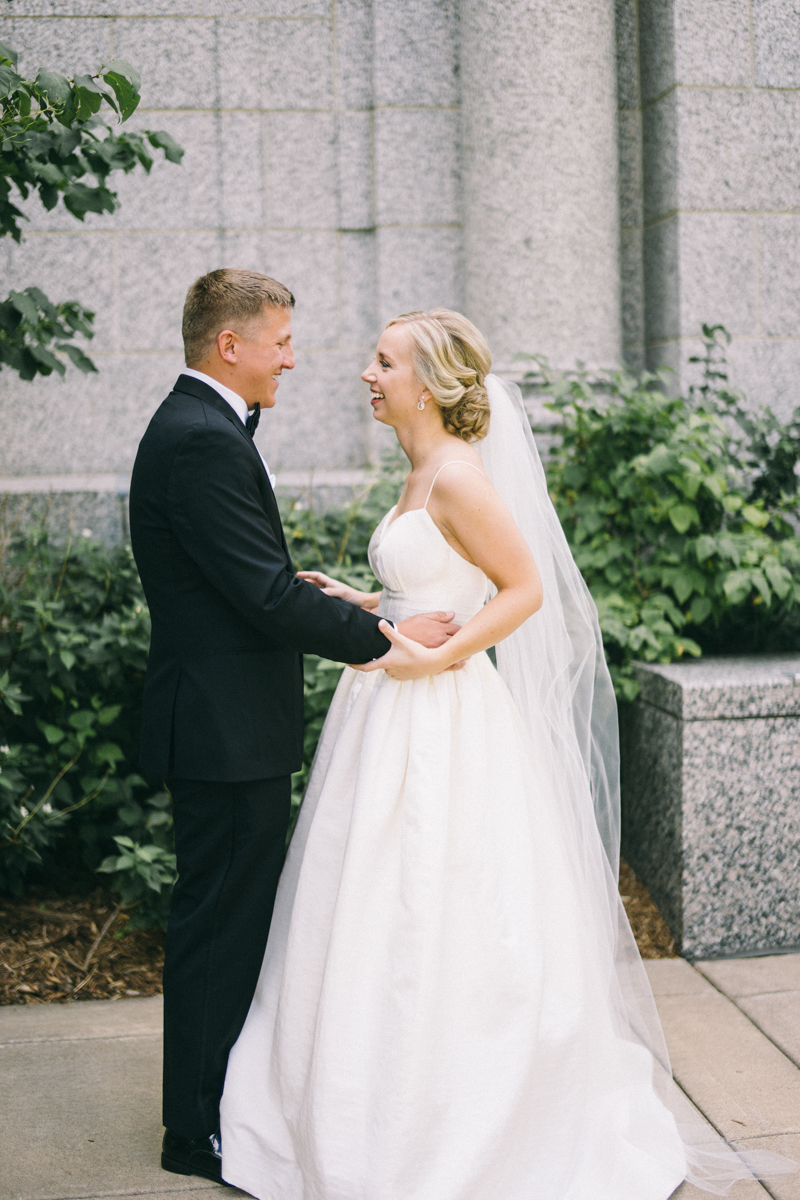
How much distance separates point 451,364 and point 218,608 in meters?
0.86

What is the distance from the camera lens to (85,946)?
385 cm

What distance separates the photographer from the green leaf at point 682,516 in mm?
4059

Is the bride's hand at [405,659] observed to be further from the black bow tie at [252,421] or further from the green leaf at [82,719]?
the green leaf at [82,719]

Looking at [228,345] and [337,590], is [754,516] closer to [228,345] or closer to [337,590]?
[337,590]

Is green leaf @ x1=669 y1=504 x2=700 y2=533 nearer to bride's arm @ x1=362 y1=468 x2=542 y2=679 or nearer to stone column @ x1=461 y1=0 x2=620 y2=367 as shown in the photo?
stone column @ x1=461 y1=0 x2=620 y2=367

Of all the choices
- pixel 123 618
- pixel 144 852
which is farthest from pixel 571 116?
pixel 144 852

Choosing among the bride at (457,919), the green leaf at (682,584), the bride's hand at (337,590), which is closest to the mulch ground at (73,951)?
the bride at (457,919)

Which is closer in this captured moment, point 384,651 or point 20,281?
point 384,651

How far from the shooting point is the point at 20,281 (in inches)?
198

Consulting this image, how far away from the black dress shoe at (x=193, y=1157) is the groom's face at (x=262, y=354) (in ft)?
6.14

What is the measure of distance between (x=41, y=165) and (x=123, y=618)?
172 cm

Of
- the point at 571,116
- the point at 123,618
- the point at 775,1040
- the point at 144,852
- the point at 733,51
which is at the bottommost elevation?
the point at 775,1040

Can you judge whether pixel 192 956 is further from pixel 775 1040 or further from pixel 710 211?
pixel 710 211

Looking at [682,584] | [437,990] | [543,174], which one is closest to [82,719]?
[437,990]
